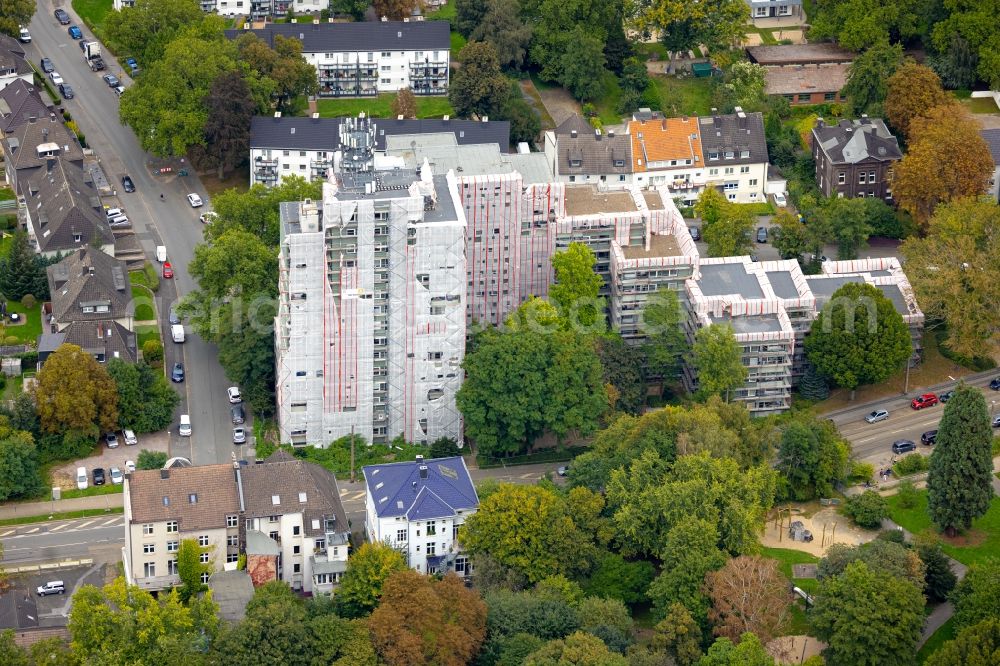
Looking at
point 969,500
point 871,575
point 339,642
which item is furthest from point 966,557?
point 339,642

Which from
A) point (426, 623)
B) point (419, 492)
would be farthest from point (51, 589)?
point (426, 623)

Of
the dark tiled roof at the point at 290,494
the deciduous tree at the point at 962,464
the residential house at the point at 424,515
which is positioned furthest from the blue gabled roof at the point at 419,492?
the deciduous tree at the point at 962,464

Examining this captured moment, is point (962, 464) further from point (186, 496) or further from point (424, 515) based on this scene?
point (186, 496)

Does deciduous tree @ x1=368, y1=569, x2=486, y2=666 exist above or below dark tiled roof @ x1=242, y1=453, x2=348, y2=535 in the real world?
below

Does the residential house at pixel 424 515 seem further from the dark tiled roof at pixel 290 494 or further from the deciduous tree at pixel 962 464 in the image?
the deciduous tree at pixel 962 464

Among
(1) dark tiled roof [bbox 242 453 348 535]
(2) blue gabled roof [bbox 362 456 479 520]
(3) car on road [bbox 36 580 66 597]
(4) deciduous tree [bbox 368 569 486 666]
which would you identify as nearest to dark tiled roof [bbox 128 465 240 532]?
(1) dark tiled roof [bbox 242 453 348 535]

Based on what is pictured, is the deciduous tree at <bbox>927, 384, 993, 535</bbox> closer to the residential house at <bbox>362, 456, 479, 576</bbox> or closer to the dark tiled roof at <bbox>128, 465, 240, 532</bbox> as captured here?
the residential house at <bbox>362, 456, 479, 576</bbox>
